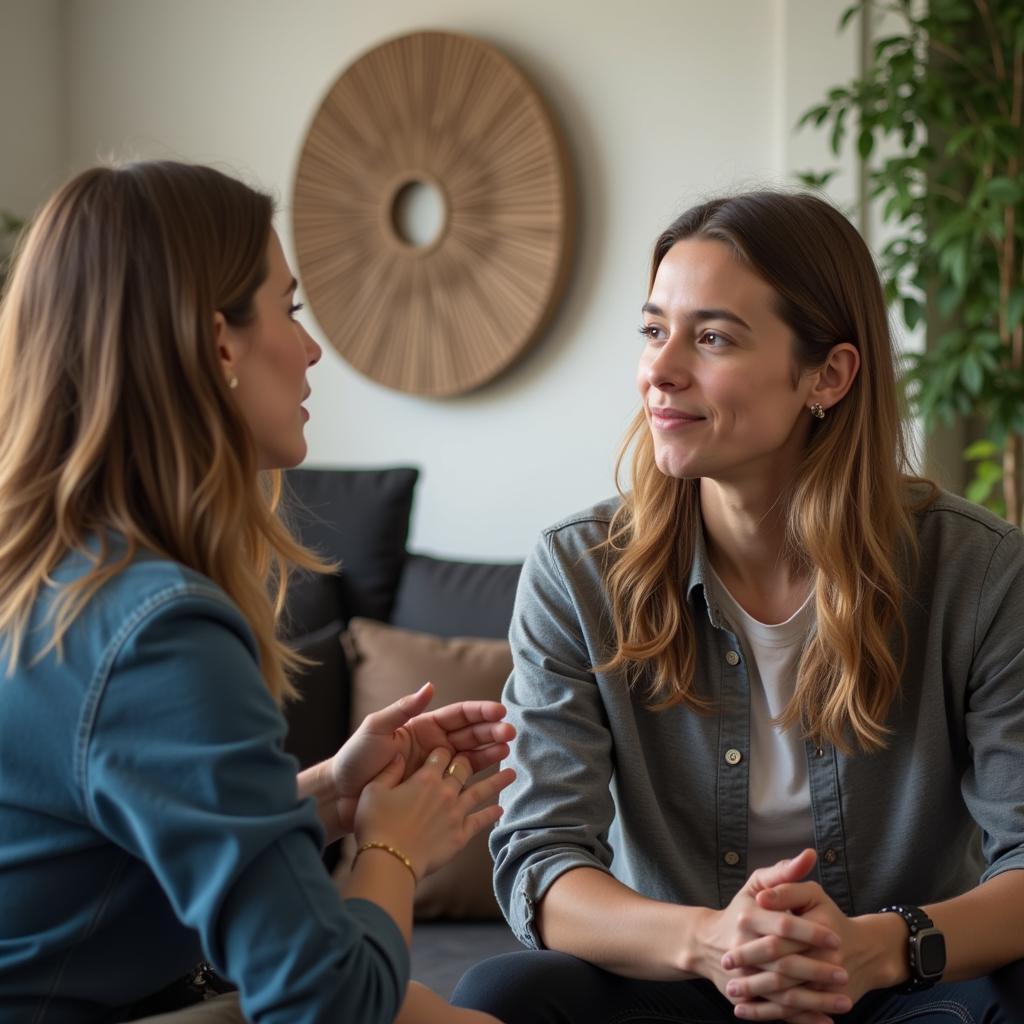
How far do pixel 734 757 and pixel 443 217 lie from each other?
2.08 meters

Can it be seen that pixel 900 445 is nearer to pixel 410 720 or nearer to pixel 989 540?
pixel 989 540

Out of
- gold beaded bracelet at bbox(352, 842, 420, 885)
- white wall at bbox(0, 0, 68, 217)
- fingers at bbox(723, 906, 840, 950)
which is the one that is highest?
white wall at bbox(0, 0, 68, 217)

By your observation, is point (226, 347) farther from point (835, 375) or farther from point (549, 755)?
point (835, 375)

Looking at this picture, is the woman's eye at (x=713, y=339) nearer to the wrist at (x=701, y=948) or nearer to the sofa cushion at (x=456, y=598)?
the wrist at (x=701, y=948)

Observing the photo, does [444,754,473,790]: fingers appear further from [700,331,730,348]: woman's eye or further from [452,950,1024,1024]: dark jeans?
[700,331,730,348]: woman's eye

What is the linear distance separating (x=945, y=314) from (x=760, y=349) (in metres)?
1.22

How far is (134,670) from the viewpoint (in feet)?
3.21

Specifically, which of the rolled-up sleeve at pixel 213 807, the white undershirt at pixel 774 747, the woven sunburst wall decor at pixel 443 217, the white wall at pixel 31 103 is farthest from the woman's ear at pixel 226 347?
the white wall at pixel 31 103

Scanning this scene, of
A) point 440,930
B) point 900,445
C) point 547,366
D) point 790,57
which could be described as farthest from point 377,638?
point 790,57

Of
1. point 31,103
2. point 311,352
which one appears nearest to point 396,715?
point 311,352

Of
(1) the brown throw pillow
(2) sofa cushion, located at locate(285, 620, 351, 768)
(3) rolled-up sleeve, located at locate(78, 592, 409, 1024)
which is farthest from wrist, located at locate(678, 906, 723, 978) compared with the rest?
(2) sofa cushion, located at locate(285, 620, 351, 768)

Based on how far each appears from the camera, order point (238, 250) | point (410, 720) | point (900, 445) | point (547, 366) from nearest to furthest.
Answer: point (238, 250) < point (410, 720) < point (900, 445) < point (547, 366)

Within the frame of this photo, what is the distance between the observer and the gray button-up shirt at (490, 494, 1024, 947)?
157 centimetres

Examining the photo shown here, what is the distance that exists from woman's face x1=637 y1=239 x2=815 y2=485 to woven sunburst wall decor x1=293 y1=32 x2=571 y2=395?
160 cm
